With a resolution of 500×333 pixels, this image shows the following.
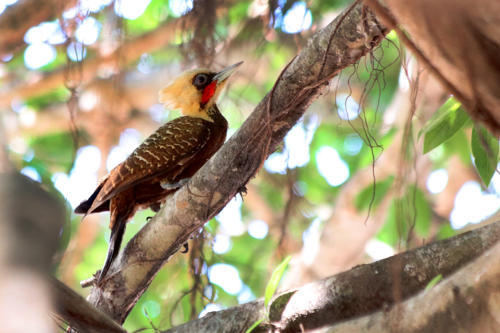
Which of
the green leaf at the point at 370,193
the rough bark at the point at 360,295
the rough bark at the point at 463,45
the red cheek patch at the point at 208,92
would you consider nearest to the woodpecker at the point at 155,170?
the red cheek patch at the point at 208,92

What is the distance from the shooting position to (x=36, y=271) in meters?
0.88

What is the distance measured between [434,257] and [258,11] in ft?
7.47

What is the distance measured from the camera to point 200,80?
4.65 m

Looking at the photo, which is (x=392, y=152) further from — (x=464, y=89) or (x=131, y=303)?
(x=464, y=89)

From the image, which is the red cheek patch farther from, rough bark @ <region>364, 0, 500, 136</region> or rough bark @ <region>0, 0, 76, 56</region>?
rough bark @ <region>364, 0, 500, 136</region>

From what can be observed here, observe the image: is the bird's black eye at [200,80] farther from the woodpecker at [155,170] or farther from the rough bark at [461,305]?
the rough bark at [461,305]

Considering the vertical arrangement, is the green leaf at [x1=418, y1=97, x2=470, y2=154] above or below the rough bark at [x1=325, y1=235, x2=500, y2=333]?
above

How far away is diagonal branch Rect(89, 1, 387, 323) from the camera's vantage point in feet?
8.00

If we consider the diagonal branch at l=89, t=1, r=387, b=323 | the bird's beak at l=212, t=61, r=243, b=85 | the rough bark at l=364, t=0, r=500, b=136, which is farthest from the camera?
the bird's beak at l=212, t=61, r=243, b=85

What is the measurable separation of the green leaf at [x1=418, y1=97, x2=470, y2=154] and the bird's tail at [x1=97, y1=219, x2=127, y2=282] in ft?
5.59

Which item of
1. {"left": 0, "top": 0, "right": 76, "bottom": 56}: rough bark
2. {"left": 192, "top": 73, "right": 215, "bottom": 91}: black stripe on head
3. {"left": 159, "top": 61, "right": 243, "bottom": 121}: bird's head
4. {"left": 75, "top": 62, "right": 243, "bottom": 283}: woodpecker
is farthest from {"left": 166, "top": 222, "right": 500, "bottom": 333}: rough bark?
{"left": 0, "top": 0, "right": 76, "bottom": 56}: rough bark

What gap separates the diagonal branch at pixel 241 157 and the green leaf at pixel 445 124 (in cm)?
42

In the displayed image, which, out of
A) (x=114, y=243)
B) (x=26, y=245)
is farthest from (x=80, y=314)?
(x=114, y=243)

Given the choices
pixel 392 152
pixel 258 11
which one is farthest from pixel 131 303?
pixel 392 152
